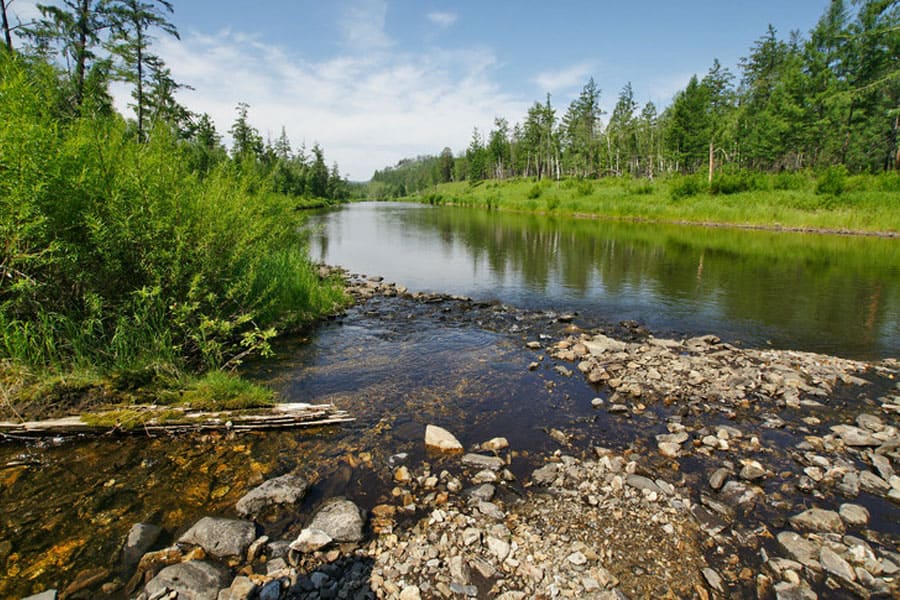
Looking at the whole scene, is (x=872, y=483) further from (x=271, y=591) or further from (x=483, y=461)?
(x=271, y=591)

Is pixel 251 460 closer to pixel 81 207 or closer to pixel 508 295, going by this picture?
pixel 81 207

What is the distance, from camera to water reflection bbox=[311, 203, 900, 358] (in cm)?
1395

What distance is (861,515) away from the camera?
519 cm

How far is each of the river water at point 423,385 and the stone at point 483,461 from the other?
274 mm

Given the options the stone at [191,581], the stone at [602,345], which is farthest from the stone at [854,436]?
the stone at [191,581]

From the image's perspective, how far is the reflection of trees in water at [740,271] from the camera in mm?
14789

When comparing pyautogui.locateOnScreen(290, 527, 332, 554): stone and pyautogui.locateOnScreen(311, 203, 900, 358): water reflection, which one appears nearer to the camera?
pyautogui.locateOnScreen(290, 527, 332, 554): stone

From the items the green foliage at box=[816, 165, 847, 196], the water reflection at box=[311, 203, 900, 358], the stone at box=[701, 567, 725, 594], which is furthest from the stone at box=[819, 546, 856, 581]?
the green foliage at box=[816, 165, 847, 196]

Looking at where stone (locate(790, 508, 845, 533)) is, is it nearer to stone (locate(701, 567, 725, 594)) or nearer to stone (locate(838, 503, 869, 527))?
stone (locate(838, 503, 869, 527))

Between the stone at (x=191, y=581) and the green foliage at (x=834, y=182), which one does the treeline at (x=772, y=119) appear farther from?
the stone at (x=191, y=581)

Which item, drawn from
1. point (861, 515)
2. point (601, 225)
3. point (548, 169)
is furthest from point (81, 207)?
point (548, 169)

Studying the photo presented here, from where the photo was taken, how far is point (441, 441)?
266 inches

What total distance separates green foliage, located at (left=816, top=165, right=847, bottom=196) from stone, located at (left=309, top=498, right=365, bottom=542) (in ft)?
178

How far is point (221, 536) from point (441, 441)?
10.3 ft
